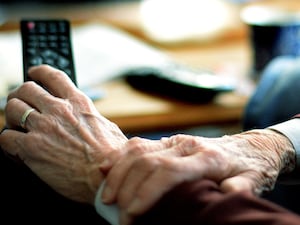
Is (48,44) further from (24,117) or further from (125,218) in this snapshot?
(125,218)

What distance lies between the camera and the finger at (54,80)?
774mm

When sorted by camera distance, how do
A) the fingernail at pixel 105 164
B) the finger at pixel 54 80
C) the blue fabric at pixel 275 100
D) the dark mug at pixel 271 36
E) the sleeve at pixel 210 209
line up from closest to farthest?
1. the sleeve at pixel 210 209
2. the fingernail at pixel 105 164
3. the finger at pixel 54 80
4. the blue fabric at pixel 275 100
5. the dark mug at pixel 271 36

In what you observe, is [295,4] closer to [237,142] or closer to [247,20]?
[247,20]

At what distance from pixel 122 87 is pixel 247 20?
0.29m

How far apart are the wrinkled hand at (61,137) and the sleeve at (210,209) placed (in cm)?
11

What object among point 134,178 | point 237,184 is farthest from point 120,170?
point 237,184

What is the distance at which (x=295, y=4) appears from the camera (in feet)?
4.93

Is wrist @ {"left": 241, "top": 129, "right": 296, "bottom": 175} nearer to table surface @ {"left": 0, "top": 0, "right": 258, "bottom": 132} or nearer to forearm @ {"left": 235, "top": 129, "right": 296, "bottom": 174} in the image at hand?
forearm @ {"left": 235, "top": 129, "right": 296, "bottom": 174}

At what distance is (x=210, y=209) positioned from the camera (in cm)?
56

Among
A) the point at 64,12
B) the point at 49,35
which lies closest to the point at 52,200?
the point at 49,35

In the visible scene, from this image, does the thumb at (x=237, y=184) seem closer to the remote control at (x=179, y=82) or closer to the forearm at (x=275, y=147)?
the forearm at (x=275, y=147)

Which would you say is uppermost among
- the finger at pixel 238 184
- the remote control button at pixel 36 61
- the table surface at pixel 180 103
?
the remote control button at pixel 36 61

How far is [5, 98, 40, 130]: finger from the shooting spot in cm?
73

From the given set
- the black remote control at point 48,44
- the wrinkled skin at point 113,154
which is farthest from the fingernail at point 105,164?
the black remote control at point 48,44
